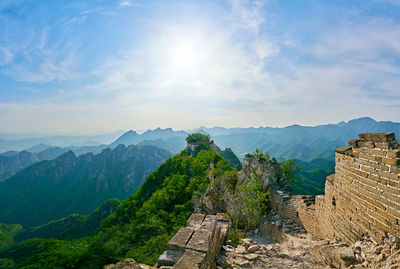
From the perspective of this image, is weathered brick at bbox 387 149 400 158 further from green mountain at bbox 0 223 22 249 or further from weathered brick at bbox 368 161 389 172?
green mountain at bbox 0 223 22 249

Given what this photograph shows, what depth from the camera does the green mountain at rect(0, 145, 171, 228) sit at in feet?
382

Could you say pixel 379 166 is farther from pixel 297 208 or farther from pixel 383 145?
pixel 297 208

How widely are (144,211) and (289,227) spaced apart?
72.5ft

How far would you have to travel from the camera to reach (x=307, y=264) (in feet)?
19.0

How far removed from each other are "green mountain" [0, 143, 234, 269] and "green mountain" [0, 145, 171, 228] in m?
93.5

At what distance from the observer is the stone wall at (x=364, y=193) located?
4.55m

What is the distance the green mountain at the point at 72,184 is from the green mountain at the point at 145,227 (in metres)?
93.5

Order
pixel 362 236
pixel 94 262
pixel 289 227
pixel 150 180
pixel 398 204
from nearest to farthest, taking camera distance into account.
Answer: pixel 398 204, pixel 362 236, pixel 289 227, pixel 94 262, pixel 150 180

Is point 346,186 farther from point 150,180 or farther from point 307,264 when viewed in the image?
point 150,180

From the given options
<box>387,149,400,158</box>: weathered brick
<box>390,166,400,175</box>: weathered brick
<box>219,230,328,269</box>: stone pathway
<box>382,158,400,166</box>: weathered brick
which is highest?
<box>387,149,400,158</box>: weathered brick

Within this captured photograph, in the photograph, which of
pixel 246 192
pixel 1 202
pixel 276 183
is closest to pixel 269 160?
pixel 276 183

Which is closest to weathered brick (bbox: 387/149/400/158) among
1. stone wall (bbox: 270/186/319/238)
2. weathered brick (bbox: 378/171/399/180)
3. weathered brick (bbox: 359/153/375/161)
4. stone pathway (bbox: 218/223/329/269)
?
weathered brick (bbox: 378/171/399/180)

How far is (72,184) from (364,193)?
174 meters

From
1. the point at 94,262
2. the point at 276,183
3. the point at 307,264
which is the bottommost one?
the point at 94,262
